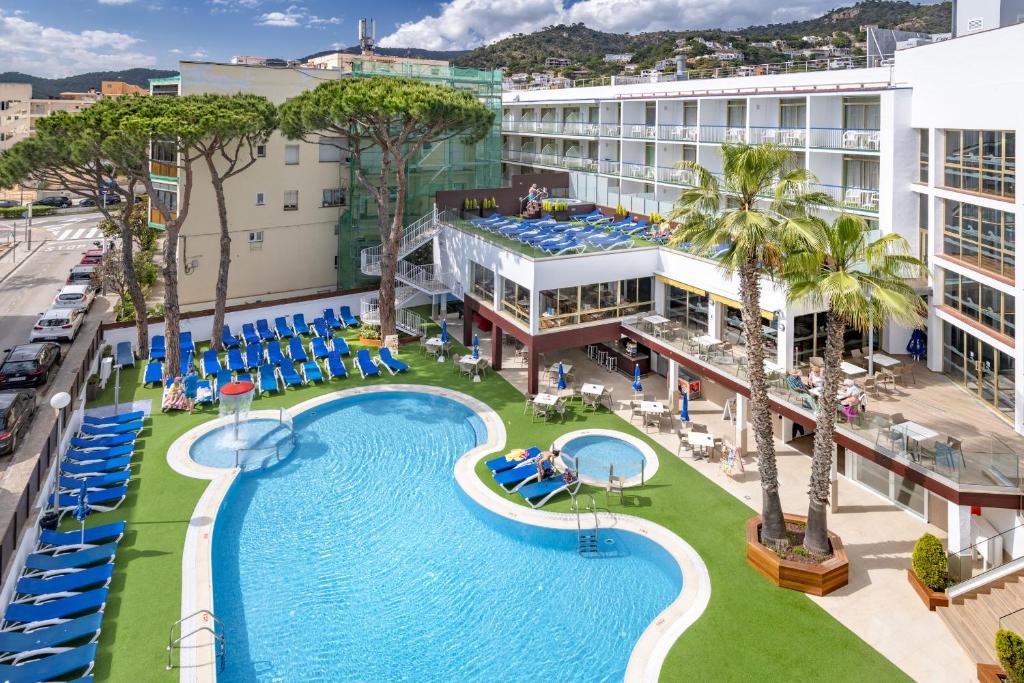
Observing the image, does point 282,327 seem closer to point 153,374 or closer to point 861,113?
point 153,374

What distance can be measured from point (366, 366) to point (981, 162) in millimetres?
20620

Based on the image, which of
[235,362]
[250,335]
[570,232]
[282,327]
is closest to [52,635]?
[235,362]

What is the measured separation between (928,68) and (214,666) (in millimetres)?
23311

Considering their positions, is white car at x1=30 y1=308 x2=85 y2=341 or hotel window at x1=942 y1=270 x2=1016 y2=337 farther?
white car at x1=30 y1=308 x2=85 y2=341

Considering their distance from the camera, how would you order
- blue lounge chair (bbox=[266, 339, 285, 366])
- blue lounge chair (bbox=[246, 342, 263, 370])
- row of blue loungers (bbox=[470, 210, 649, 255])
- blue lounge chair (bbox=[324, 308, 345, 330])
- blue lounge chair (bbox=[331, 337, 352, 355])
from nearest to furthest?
1. row of blue loungers (bbox=[470, 210, 649, 255])
2. blue lounge chair (bbox=[266, 339, 285, 366])
3. blue lounge chair (bbox=[246, 342, 263, 370])
4. blue lounge chair (bbox=[331, 337, 352, 355])
5. blue lounge chair (bbox=[324, 308, 345, 330])

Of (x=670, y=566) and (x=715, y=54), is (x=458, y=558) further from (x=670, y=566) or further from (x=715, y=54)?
(x=715, y=54)

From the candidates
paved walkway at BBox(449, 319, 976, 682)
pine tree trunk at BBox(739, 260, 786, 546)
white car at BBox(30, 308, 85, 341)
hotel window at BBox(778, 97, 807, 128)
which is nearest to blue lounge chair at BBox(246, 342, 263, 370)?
white car at BBox(30, 308, 85, 341)

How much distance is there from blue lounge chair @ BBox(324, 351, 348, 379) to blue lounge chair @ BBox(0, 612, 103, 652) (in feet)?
44.7

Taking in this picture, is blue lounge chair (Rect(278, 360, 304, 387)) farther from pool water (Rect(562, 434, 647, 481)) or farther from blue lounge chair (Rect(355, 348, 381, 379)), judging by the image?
pool water (Rect(562, 434, 647, 481))

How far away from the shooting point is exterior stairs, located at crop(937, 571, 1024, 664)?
11.1 metres

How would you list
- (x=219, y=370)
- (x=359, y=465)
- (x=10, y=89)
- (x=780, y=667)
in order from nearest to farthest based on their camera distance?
(x=780, y=667), (x=359, y=465), (x=219, y=370), (x=10, y=89)

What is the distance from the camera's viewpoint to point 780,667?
37.2ft

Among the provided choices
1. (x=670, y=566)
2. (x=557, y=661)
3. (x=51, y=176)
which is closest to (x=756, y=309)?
(x=670, y=566)

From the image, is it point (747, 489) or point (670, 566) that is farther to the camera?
point (747, 489)
